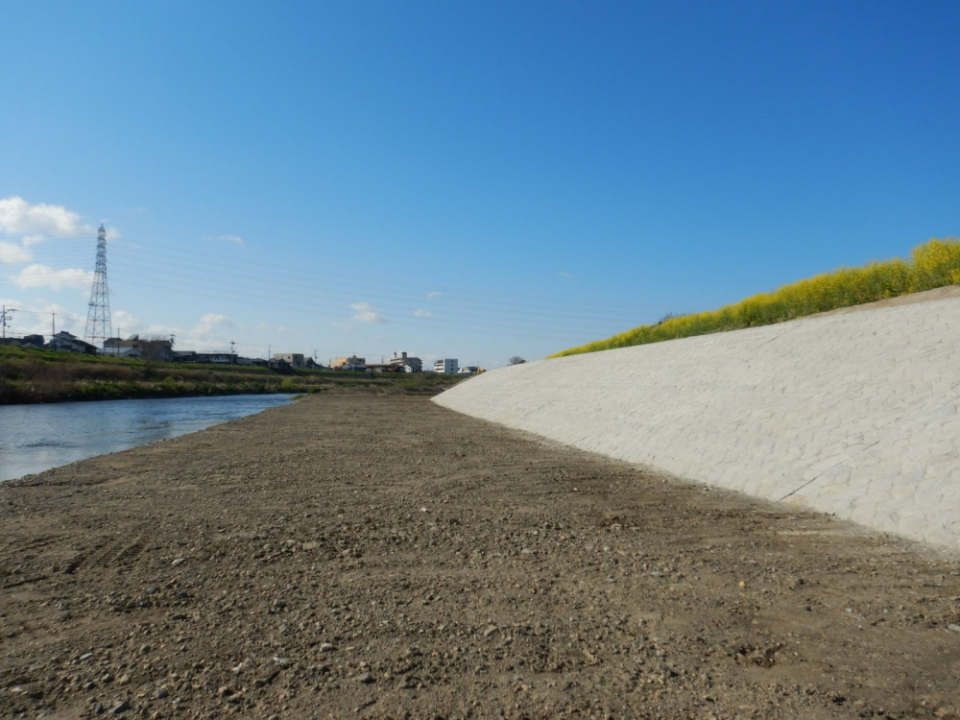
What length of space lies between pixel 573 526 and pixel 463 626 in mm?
3673

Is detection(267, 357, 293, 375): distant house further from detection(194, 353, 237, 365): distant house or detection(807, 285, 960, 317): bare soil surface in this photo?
detection(807, 285, 960, 317): bare soil surface

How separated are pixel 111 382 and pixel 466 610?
62.8 m

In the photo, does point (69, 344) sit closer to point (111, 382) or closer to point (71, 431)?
point (111, 382)

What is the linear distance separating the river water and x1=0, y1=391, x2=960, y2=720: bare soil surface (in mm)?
9844

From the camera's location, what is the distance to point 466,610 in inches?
205

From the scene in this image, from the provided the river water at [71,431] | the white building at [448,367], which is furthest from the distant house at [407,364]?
the river water at [71,431]

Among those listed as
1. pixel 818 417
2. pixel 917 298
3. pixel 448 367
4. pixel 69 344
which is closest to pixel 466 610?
pixel 818 417

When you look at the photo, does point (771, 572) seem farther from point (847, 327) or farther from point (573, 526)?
point (847, 327)

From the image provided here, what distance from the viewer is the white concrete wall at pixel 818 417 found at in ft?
26.5

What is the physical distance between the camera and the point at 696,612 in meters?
5.20

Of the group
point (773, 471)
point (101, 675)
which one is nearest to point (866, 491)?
point (773, 471)

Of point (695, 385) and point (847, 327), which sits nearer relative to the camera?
point (847, 327)

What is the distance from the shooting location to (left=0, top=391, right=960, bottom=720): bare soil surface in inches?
151

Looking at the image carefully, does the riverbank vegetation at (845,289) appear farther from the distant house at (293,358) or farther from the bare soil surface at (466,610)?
the distant house at (293,358)
